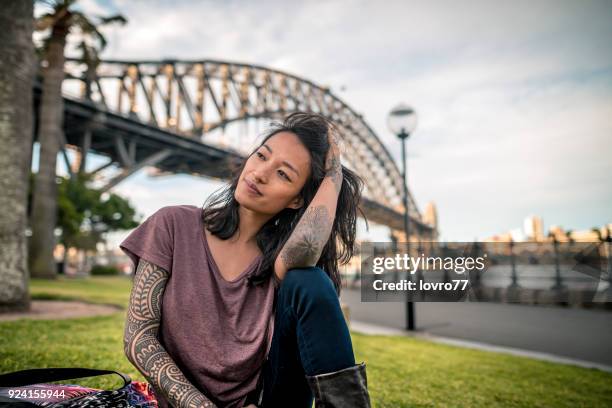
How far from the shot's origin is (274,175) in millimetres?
1812

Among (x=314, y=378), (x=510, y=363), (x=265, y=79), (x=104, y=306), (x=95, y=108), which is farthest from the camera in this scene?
(x=265, y=79)

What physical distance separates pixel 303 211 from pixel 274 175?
10.2 inches

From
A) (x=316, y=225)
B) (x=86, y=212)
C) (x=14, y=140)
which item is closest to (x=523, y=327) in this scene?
(x=316, y=225)

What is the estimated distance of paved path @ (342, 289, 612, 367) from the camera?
6098 millimetres

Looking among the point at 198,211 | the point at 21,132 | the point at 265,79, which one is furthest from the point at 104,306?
the point at 265,79

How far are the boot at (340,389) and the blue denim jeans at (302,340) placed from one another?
26mm

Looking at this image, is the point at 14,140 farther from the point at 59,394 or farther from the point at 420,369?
the point at 420,369

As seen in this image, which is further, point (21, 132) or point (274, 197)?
point (21, 132)

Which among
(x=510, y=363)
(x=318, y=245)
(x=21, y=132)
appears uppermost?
(x=21, y=132)

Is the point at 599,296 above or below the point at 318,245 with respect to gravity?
below

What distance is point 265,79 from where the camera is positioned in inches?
1966

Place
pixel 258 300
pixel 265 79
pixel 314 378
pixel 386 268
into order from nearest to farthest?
pixel 314 378 → pixel 258 300 → pixel 386 268 → pixel 265 79

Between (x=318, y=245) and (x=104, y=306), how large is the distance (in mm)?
8287

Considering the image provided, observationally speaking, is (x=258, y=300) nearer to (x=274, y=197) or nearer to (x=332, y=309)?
(x=332, y=309)
